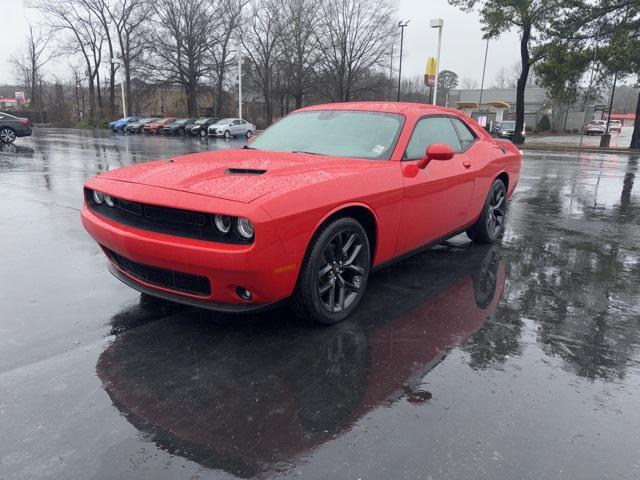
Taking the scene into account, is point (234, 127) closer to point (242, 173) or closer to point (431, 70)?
point (431, 70)

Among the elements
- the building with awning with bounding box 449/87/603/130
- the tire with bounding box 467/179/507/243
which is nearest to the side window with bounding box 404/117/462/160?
the tire with bounding box 467/179/507/243

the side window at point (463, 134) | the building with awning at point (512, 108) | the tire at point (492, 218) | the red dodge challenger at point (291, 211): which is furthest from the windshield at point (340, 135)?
the building with awning at point (512, 108)

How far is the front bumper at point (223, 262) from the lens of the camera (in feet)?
8.99

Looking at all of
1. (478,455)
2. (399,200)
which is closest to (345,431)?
(478,455)

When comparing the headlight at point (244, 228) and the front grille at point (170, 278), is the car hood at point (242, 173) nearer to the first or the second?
the headlight at point (244, 228)

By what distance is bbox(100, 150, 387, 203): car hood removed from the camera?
292cm

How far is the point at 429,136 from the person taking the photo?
440 centimetres

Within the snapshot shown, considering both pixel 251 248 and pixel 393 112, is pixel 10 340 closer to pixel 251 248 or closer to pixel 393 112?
pixel 251 248

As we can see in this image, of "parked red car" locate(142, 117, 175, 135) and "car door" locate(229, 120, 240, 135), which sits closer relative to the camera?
"car door" locate(229, 120, 240, 135)

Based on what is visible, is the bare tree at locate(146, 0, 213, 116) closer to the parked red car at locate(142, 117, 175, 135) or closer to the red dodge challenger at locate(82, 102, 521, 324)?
the parked red car at locate(142, 117, 175, 135)

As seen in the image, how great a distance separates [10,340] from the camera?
3.13m

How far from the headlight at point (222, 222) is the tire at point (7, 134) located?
22.5 m

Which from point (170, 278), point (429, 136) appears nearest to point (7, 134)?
point (429, 136)

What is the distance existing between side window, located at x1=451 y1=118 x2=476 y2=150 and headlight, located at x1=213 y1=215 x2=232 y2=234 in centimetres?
301
